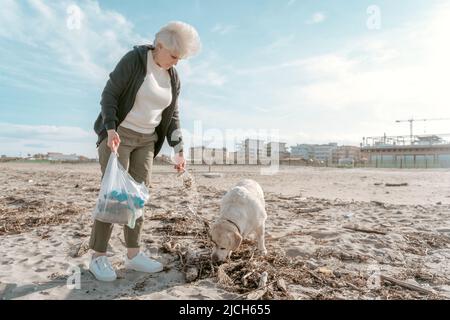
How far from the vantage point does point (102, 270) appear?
373cm

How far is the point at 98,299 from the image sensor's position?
3326mm

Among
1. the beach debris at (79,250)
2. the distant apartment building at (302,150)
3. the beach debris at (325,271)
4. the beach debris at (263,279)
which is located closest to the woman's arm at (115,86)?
the beach debris at (79,250)

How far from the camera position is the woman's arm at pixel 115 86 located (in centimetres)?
351

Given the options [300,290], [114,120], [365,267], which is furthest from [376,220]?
[114,120]

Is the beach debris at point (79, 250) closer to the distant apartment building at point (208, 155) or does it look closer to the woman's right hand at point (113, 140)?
the woman's right hand at point (113, 140)

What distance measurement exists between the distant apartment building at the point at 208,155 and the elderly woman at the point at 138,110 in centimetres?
2288

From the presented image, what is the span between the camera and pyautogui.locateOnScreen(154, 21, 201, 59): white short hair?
3.60 m

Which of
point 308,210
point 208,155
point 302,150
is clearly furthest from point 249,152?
point 302,150

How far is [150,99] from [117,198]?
1108mm

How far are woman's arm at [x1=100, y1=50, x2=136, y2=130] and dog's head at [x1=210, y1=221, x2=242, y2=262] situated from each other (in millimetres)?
1741

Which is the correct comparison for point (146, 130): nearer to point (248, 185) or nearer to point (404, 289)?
point (248, 185)

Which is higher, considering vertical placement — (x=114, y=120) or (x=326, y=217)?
(x=114, y=120)

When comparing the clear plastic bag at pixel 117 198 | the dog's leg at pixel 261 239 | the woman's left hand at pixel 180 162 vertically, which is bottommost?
the dog's leg at pixel 261 239

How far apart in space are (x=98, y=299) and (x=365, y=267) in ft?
10.2
